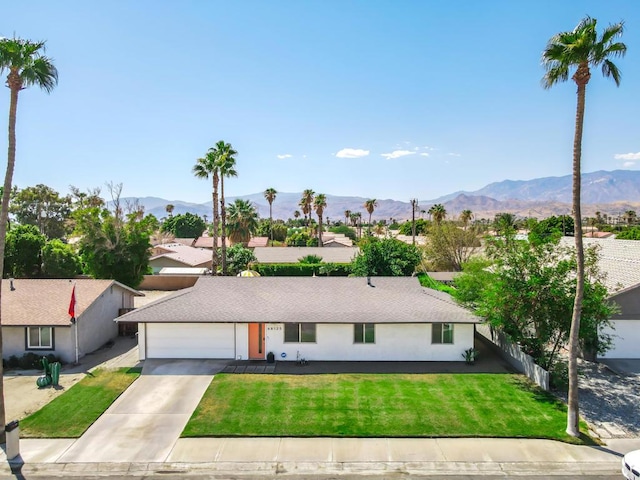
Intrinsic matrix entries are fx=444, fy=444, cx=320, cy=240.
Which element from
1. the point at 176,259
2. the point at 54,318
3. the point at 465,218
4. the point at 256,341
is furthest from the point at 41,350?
the point at 465,218

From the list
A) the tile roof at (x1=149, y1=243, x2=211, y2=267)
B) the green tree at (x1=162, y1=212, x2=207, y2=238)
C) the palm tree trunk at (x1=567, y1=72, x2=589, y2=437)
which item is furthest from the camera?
the green tree at (x1=162, y1=212, x2=207, y2=238)

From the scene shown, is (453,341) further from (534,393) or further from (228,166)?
(228,166)

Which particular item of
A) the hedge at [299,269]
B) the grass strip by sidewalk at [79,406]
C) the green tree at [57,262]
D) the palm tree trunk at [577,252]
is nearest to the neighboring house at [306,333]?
the grass strip by sidewalk at [79,406]

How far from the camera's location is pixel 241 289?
85.2ft

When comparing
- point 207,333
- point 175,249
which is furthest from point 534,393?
point 175,249

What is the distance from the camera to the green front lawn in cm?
1577

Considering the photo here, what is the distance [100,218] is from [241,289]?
758 inches

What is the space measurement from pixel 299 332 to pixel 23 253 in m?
32.9

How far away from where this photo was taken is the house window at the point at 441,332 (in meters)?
22.8

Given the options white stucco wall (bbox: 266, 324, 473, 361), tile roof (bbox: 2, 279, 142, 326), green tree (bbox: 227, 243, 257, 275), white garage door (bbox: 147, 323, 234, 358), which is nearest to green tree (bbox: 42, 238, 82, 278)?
green tree (bbox: 227, 243, 257, 275)

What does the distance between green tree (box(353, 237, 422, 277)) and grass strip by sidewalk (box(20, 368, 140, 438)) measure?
869 inches

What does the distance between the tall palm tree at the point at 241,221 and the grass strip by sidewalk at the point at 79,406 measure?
1747 inches

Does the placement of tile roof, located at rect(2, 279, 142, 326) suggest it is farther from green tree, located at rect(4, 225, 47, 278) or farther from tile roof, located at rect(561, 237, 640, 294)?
tile roof, located at rect(561, 237, 640, 294)

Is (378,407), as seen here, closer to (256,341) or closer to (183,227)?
(256,341)
